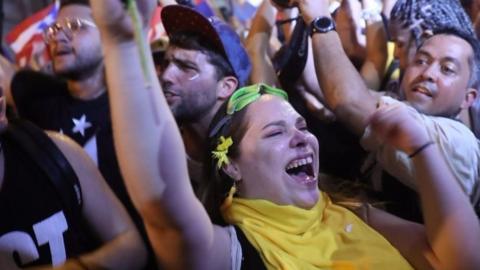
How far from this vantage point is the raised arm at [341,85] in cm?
221

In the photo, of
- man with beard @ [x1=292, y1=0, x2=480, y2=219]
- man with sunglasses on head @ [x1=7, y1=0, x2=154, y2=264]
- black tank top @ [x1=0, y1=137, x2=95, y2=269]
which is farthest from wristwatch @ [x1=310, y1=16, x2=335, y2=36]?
black tank top @ [x1=0, y1=137, x2=95, y2=269]

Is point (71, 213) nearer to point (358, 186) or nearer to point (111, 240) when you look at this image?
point (111, 240)

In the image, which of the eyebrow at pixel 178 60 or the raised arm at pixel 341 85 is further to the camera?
the eyebrow at pixel 178 60

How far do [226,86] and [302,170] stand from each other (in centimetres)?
72

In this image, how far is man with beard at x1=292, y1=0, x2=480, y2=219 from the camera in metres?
1.92

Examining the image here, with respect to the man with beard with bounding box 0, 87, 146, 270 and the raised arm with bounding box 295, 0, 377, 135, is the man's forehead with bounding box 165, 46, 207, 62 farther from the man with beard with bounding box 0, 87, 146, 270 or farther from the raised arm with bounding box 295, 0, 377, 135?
the man with beard with bounding box 0, 87, 146, 270

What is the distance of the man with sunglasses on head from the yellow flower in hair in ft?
3.10

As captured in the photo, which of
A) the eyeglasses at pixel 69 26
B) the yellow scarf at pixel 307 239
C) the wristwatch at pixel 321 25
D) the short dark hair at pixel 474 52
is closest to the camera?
the yellow scarf at pixel 307 239

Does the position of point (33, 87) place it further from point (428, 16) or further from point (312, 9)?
point (428, 16)

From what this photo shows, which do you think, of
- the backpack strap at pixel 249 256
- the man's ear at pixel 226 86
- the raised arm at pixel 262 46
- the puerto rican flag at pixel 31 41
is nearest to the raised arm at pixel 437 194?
the backpack strap at pixel 249 256

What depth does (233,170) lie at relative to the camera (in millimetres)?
1861

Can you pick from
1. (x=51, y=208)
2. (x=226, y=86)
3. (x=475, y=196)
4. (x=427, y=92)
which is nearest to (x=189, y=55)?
(x=226, y=86)

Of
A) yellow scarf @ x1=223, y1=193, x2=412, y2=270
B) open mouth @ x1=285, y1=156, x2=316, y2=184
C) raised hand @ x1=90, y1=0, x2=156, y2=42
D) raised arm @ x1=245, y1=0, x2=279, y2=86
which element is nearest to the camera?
raised hand @ x1=90, y1=0, x2=156, y2=42

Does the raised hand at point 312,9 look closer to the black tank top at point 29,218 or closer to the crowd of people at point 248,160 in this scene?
the crowd of people at point 248,160
